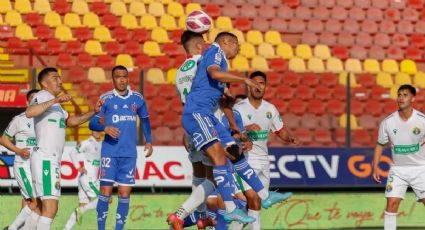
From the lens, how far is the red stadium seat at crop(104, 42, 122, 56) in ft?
76.7

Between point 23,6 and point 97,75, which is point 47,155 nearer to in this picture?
point 97,75

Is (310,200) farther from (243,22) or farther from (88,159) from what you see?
(243,22)

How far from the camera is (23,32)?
75.6ft

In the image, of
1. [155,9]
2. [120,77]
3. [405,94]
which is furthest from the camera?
[155,9]

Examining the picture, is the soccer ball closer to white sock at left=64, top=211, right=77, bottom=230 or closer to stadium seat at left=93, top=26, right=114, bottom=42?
white sock at left=64, top=211, right=77, bottom=230

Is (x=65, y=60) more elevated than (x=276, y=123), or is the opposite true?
(x=65, y=60)

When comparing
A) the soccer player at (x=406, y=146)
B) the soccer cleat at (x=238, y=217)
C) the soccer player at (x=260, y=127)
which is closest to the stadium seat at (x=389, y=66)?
the soccer player at (x=260, y=127)

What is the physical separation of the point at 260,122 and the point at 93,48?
358 inches

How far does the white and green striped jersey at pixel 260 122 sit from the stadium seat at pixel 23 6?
10.3 m

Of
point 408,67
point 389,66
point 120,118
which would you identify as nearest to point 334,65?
point 389,66

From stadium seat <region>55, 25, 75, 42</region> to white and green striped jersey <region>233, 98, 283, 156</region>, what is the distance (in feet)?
30.3

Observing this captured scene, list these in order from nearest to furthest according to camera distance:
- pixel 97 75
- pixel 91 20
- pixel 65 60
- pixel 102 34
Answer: pixel 97 75
pixel 65 60
pixel 102 34
pixel 91 20

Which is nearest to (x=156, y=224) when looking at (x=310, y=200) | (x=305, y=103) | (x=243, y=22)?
(x=310, y=200)

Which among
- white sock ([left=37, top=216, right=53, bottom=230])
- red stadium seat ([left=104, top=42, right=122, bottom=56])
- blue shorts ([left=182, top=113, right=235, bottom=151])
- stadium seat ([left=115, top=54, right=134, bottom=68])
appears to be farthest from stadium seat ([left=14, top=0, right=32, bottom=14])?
blue shorts ([left=182, top=113, right=235, bottom=151])
